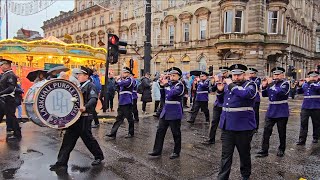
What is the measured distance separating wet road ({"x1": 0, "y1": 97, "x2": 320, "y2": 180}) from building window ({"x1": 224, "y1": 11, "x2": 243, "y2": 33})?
2249cm

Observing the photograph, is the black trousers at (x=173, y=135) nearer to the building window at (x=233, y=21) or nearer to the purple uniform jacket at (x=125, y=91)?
the purple uniform jacket at (x=125, y=91)

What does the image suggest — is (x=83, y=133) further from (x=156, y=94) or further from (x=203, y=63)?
(x=203, y=63)

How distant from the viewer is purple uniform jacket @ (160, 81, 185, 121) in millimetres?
6852

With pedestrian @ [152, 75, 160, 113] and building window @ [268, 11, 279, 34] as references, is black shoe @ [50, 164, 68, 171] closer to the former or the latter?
pedestrian @ [152, 75, 160, 113]

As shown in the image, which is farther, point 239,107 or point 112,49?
point 112,49

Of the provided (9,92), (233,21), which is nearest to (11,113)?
(9,92)

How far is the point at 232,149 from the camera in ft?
17.1

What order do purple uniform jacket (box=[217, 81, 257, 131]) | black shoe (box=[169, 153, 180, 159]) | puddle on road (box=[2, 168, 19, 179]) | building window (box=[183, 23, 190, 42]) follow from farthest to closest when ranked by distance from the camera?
building window (box=[183, 23, 190, 42]) < black shoe (box=[169, 153, 180, 159]) < puddle on road (box=[2, 168, 19, 179]) < purple uniform jacket (box=[217, 81, 257, 131])

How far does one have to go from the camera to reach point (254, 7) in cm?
2981

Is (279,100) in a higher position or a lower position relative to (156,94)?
higher

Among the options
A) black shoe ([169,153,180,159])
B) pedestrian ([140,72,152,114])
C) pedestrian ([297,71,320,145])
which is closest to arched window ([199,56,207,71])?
pedestrian ([140,72,152,114])

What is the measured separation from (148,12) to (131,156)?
8536 mm

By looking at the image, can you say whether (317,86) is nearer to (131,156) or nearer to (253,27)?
(131,156)

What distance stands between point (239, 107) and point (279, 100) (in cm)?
218
